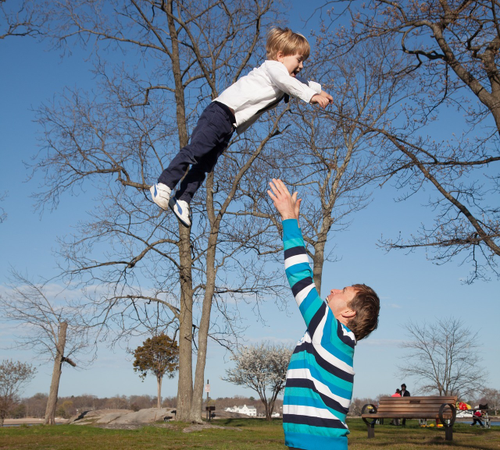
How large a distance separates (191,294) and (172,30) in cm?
788

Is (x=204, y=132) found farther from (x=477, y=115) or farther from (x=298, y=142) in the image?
(x=298, y=142)

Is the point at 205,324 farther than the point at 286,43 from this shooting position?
Yes

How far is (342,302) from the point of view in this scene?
263cm

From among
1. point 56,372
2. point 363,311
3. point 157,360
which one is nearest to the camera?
point 363,311

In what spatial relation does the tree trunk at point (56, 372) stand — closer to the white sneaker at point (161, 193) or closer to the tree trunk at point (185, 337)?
the tree trunk at point (185, 337)

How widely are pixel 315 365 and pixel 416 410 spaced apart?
12486mm

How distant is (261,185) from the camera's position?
14398 mm

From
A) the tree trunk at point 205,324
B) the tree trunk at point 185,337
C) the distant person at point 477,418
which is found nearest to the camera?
the tree trunk at point 205,324

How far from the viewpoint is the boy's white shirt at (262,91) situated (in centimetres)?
384

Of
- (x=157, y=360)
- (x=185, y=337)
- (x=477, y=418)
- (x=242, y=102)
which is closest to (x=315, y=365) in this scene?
(x=242, y=102)

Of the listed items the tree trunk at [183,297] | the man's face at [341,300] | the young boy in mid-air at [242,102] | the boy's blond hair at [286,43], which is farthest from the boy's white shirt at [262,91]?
the tree trunk at [183,297]

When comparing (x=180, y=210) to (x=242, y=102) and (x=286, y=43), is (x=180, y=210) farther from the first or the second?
Result: (x=286, y=43)

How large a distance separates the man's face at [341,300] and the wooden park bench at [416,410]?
10.8m

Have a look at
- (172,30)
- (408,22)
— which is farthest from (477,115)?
(172,30)
